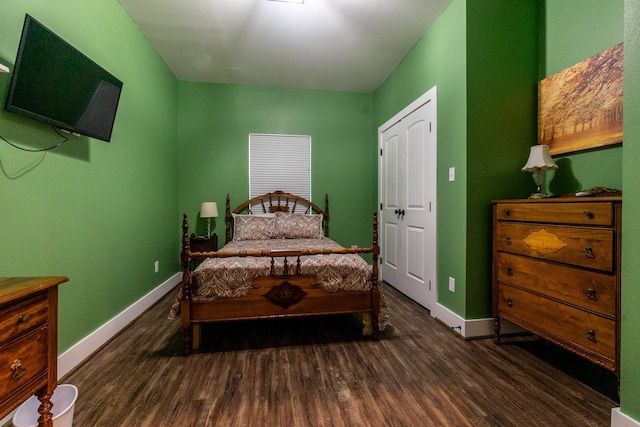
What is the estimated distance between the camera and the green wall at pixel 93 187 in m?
1.46

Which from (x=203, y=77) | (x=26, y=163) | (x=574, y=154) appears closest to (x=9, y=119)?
(x=26, y=163)

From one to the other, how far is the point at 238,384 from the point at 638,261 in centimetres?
205

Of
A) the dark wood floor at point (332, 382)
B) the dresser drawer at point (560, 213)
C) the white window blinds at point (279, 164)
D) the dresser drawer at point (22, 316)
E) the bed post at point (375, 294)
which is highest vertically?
the white window blinds at point (279, 164)

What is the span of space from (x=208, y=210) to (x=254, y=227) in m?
0.66

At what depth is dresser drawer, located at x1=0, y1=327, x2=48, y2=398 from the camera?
36.4 inches

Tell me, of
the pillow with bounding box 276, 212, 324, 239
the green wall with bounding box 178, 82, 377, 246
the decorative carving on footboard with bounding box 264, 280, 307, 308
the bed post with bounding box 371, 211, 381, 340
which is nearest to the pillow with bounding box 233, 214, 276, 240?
the pillow with bounding box 276, 212, 324, 239

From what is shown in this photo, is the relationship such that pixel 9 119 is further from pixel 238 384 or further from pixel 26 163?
pixel 238 384

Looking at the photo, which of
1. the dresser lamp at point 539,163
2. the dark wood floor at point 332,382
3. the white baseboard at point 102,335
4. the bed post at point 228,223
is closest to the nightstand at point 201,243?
the bed post at point 228,223

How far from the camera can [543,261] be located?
5.85 ft

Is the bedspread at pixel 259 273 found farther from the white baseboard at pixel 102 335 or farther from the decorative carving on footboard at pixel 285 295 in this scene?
the white baseboard at pixel 102 335

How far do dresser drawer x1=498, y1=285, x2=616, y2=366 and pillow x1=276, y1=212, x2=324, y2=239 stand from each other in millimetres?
2108

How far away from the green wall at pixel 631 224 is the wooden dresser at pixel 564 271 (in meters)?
0.14

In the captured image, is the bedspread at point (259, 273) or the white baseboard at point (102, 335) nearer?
the white baseboard at point (102, 335)

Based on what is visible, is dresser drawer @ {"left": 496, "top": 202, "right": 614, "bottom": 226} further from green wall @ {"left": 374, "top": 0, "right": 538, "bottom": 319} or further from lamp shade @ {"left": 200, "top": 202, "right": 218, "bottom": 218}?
lamp shade @ {"left": 200, "top": 202, "right": 218, "bottom": 218}
